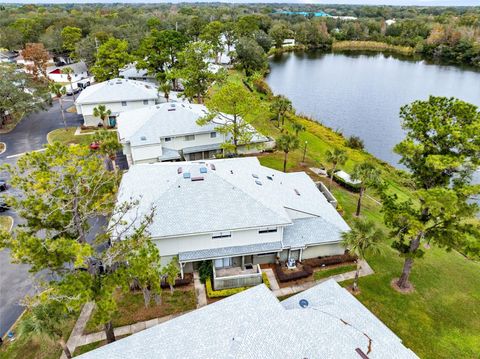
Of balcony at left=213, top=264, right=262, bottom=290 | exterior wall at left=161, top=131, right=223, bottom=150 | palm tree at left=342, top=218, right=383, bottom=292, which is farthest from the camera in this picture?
exterior wall at left=161, top=131, right=223, bottom=150

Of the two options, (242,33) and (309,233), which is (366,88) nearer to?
(242,33)

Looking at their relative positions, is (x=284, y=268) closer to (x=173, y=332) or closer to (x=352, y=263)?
(x=352, y=263)

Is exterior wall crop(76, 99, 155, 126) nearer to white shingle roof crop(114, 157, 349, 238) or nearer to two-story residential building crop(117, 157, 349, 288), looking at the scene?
white shingle roof crop(114, 157, 349, 238)

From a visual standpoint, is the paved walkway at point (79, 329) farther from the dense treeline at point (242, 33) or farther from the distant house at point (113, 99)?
the dense treeline at point (242, 33)

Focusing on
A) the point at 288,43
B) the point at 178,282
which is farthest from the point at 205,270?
the point at 288,43

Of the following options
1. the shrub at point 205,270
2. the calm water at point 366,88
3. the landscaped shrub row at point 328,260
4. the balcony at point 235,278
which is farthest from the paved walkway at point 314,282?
the calm water at point 366,88

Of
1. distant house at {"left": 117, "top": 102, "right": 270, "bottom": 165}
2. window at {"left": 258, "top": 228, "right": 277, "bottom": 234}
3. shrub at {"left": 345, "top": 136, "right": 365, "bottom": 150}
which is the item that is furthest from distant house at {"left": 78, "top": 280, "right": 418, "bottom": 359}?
shrub at {"left": 345, "top": 136, "right": 365, "bottom": 150}
